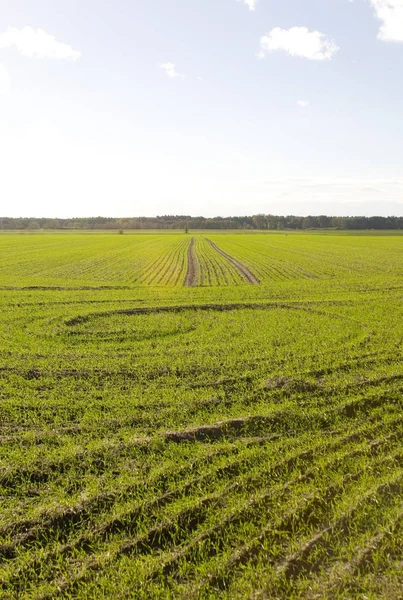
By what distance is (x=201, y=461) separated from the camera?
779cm

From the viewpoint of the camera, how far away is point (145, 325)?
18.3 metres

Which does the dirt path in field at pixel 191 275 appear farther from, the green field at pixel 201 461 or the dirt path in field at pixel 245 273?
the green field at pixel 201 461

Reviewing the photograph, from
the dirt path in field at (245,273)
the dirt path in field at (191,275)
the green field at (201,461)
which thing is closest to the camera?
the green field at (201,461)

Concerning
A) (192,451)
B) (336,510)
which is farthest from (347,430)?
(192,451)

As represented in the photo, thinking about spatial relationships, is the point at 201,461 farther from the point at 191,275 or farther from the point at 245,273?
the point at 245,273

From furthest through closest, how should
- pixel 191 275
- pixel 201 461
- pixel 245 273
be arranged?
pixel 245 273, pixel 191 275, pixel 201 461

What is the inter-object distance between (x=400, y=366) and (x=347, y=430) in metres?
4.82

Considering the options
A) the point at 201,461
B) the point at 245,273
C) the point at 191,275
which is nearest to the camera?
the point at 201,461

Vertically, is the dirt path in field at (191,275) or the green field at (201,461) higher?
the dirt path in field at (191,275)

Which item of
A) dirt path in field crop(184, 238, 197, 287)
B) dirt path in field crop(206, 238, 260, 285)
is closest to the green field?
dirt path in field crop(184, 238, 197, 287)

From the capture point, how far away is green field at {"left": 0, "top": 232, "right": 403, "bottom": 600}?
5.43 meters

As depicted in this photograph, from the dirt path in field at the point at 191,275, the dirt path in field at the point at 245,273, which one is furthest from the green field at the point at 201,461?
the dirt path in field at the point at 245,273

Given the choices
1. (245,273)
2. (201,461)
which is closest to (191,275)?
(245,273)

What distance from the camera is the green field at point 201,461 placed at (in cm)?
543
